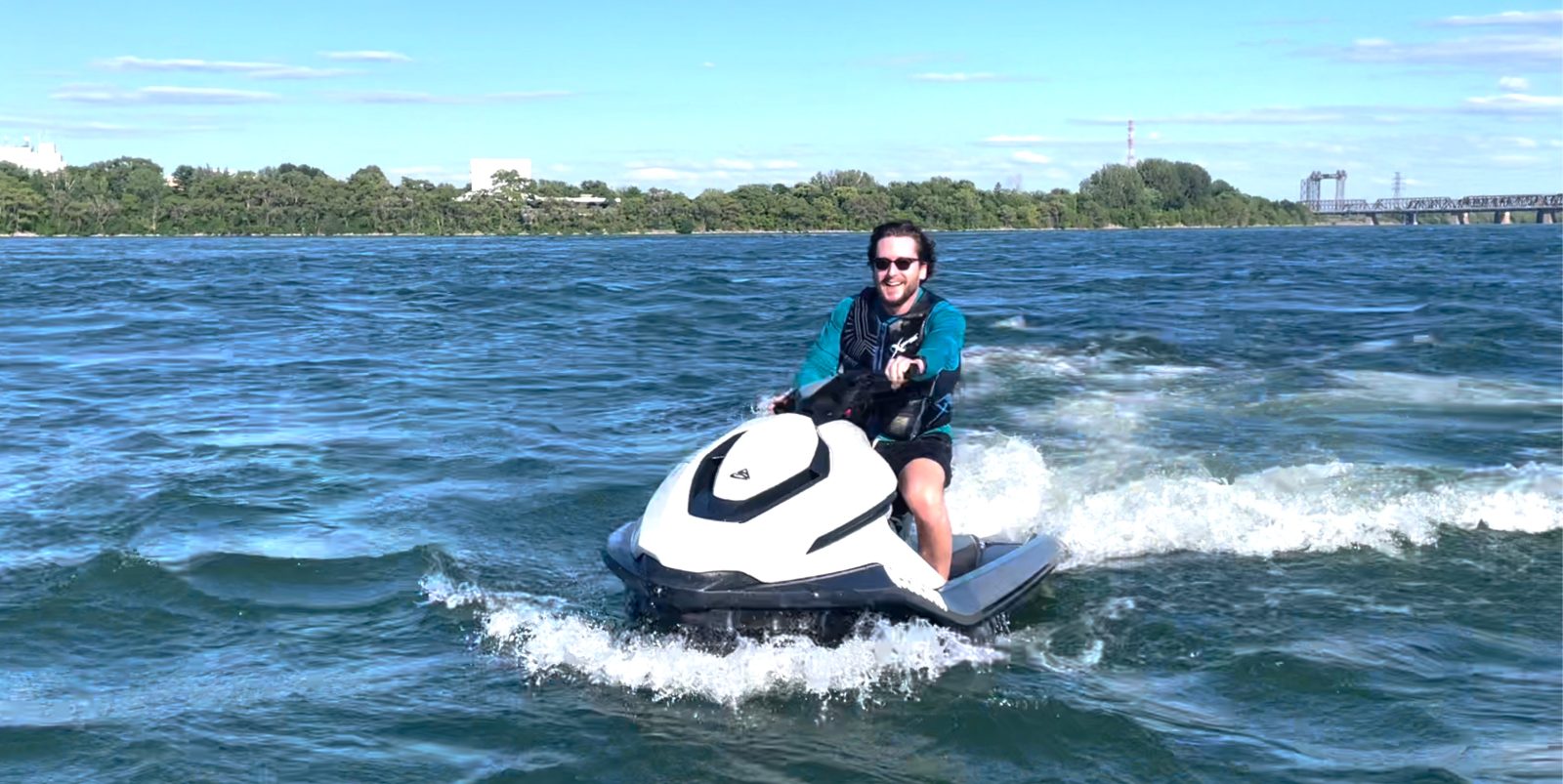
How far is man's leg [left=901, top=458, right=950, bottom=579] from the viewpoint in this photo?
5.08 metres

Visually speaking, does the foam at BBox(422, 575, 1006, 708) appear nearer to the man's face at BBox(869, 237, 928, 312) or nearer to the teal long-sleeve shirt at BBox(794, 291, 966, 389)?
the teal long-sleeve shirt at BBox(794, 291, 966, 389)

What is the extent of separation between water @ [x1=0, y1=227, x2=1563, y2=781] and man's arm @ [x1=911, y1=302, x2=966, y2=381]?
95 cm

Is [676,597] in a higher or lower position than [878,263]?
lower

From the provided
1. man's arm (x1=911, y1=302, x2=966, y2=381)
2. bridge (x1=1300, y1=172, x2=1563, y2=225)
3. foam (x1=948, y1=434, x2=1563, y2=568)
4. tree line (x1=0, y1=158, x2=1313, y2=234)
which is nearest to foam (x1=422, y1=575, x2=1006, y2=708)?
man's arm (x1=911, y1=302, x2=966, y2=381)

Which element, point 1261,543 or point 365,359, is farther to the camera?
point 365,359

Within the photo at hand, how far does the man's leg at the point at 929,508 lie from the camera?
200 inches

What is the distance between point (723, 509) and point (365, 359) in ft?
34.1

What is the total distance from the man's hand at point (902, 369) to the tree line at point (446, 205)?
85.0 metres

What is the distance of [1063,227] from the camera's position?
11162 cm

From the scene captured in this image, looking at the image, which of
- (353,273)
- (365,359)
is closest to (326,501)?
(365,359)

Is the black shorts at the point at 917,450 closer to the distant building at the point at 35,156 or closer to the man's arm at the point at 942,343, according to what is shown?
the man's arm at the point at 942,343

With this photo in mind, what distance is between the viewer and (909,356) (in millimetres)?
5148

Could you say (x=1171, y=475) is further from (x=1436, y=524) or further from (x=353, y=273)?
(x=353, y=273)

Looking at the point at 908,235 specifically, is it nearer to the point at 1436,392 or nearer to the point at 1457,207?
the point at 1436,392
